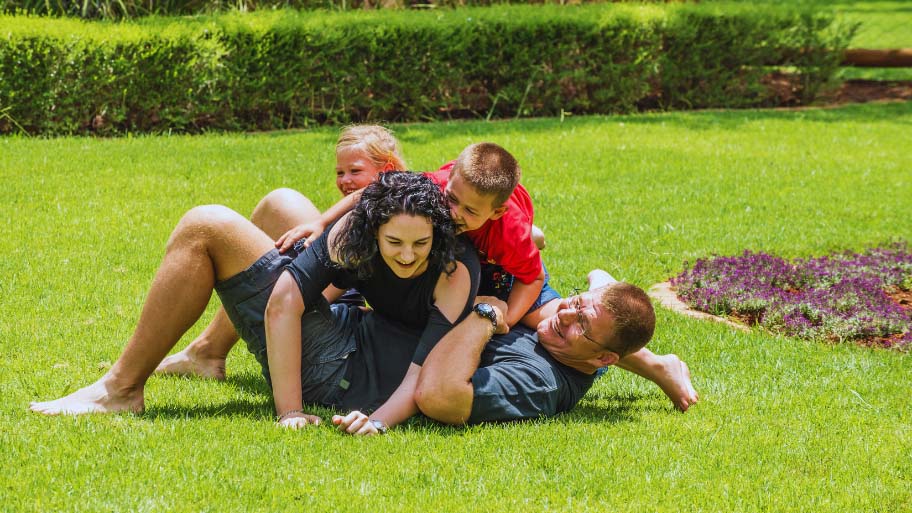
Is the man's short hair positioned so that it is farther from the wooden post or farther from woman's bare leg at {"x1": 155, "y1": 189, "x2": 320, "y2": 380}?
the wooden post

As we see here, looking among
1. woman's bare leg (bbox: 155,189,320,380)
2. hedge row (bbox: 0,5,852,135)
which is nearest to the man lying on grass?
woman's bare leg (bbox: 155,189,320,380)

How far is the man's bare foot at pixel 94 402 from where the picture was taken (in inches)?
163

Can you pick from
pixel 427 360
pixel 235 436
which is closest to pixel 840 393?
pixel 427 360

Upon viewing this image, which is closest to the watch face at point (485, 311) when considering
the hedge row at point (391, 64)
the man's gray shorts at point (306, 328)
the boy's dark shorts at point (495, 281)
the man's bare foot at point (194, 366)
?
the boy's dark shorts at point (495, 281)

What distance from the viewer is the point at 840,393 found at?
5.04 meters

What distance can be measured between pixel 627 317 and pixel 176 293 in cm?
180

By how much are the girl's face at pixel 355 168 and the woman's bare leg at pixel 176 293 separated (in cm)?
72

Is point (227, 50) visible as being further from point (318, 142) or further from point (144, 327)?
point (144, 327)

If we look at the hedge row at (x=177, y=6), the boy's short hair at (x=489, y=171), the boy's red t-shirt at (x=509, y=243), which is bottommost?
the boy's red t-shirt at (x=509, y=243)

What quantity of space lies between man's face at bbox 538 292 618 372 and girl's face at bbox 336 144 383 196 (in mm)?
1069

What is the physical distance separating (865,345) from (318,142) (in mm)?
5590

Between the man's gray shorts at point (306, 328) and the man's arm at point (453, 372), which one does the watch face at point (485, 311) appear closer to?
the man's arm at point (453, 372)

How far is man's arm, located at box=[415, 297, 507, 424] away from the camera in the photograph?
4.11 m

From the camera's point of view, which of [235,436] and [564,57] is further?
[564,57]
